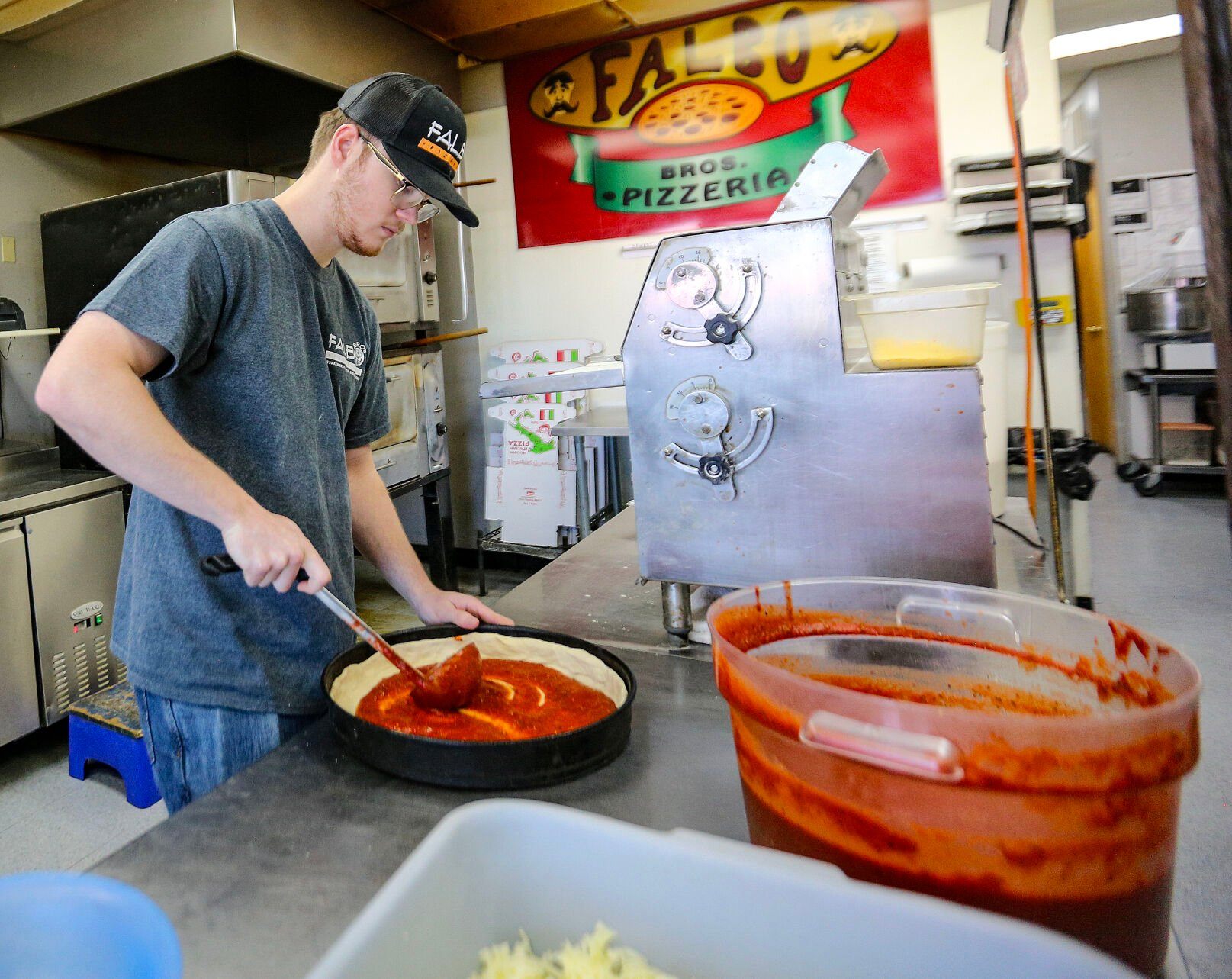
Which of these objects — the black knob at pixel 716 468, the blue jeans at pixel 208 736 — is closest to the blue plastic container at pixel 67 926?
the blue jeans at pixel 208 736

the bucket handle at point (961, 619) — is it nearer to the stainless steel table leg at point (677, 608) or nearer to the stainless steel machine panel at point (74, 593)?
the stainless steel table leg at point (677, 608)

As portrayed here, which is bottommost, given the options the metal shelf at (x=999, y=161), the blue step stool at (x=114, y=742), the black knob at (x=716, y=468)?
the blue step stool at (x=114, y=742)

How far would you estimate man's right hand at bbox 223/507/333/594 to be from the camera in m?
1.06

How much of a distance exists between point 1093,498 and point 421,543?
4.41m

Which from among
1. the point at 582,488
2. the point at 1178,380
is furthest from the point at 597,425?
the point at 1178,380

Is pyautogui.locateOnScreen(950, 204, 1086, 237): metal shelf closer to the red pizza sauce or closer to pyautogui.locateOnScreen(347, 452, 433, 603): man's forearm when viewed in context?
pyautogui.locateOnScreen(347, 452, 433, 603): man's forearm

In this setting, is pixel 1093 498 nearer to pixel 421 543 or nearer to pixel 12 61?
pixel 421 543

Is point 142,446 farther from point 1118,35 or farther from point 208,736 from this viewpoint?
point 1118,35

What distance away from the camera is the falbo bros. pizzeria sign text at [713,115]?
3.94 metres

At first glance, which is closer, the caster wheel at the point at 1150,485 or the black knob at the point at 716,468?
the black knob at the point at 716,468

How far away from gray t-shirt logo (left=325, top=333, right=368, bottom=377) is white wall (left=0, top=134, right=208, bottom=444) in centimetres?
275

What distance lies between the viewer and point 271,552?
1062mm

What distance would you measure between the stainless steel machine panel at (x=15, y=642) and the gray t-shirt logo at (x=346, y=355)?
81.6 inches

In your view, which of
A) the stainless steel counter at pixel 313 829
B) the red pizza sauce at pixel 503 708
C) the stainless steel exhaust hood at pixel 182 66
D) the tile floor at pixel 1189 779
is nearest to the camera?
the stainless steel counter at pixel 313 829
